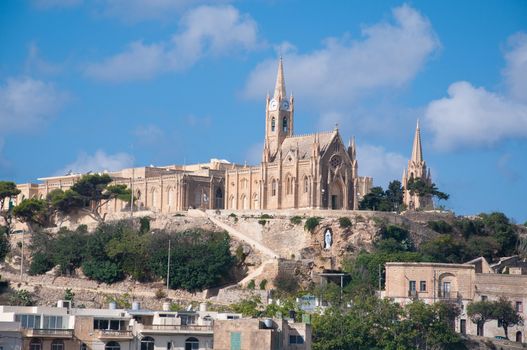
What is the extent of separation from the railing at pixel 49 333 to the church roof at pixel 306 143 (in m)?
62.7

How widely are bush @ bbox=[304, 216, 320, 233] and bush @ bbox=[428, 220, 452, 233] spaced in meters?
10.4

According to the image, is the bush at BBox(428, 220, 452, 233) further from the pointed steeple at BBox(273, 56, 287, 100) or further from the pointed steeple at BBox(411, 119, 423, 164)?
the pointed steeple at BBox(411, 119, 423, 164)

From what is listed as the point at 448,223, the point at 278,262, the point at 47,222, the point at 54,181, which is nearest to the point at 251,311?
the point at 278,262

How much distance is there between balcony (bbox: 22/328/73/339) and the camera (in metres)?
56.7

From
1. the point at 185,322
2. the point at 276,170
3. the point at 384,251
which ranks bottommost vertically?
the point at 185,322

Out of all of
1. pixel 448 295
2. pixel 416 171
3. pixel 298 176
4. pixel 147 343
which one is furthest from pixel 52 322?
pixel 416 171

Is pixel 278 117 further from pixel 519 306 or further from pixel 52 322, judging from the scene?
pixel 52 322

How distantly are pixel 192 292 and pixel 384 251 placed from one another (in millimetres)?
14449

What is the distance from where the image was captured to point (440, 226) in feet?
380

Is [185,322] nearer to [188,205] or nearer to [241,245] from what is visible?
[241,245]

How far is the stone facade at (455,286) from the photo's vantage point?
92312mm

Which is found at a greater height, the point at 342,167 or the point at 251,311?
the point at 342,167

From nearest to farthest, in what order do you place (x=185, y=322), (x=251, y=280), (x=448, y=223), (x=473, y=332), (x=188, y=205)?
(x=185, y=322)
(x=473, y=332)
(x=251, y=280)
(x=448, y=223)
(x=188, y=205)

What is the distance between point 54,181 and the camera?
146 m
